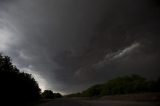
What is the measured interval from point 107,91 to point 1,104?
240 ft

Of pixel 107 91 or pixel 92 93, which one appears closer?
pixel 107 91

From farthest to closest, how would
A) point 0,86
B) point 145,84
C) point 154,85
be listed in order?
point 145,84
point 154,85
point 0,86

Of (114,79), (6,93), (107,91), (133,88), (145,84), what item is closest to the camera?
(6,93)

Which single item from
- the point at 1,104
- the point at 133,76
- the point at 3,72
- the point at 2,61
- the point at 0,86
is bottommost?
the point at 1,104

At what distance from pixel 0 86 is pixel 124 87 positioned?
50863mm

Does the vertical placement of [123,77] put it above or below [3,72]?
above

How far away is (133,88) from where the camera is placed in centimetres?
6906

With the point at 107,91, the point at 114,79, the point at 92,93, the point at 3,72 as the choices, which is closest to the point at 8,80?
the point at 3,72

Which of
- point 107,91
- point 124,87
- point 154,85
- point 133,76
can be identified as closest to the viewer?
point 154,85

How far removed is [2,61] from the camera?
4125 centimetres

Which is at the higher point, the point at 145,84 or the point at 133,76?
the point at 133,76

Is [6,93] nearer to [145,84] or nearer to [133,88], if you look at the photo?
[145,84]

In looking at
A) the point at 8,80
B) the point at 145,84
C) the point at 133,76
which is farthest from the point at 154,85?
the point at 133,76

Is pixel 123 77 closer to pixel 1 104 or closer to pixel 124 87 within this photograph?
pixel 124 87
